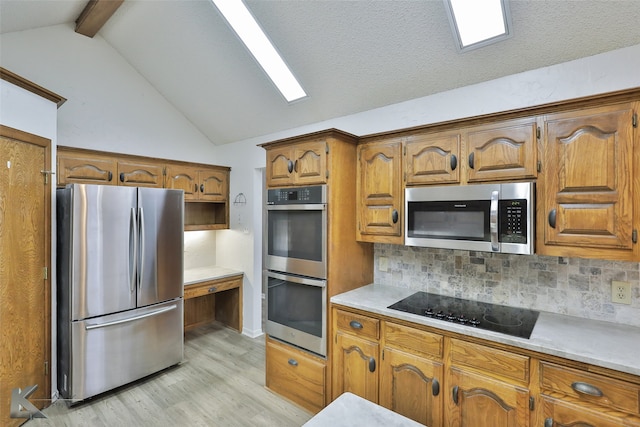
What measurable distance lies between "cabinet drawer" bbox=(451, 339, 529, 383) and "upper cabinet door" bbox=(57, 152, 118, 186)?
137 inches

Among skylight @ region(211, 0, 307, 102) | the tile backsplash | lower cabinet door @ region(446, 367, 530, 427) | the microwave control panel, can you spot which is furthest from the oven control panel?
lower cabinet door @ region(446, 367, 530, 427)

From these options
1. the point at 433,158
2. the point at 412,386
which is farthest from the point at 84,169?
the point at 412,386

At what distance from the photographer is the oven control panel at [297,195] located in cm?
240

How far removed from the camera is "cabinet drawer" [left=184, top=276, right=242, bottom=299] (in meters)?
3.49

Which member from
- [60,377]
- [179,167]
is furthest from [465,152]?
→ [60,377]

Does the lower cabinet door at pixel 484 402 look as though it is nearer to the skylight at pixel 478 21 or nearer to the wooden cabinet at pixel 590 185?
the wooden cabinet at pixel 590 185

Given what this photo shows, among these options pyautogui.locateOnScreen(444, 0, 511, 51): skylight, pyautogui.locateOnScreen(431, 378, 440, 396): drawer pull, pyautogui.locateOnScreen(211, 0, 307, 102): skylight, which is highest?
pyautogui.locateOnScreen(211, 0, 307, 102): skylight

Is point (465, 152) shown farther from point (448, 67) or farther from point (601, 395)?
point (601, 395)

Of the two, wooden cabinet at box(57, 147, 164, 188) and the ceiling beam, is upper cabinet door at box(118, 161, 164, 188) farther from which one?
the ceiling beam

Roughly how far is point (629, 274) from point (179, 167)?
4.14 m

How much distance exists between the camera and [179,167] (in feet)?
12.3

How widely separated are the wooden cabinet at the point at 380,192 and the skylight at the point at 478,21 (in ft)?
2.57

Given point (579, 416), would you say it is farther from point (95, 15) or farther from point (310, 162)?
point (95, 15)

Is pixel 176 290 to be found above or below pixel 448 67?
below
